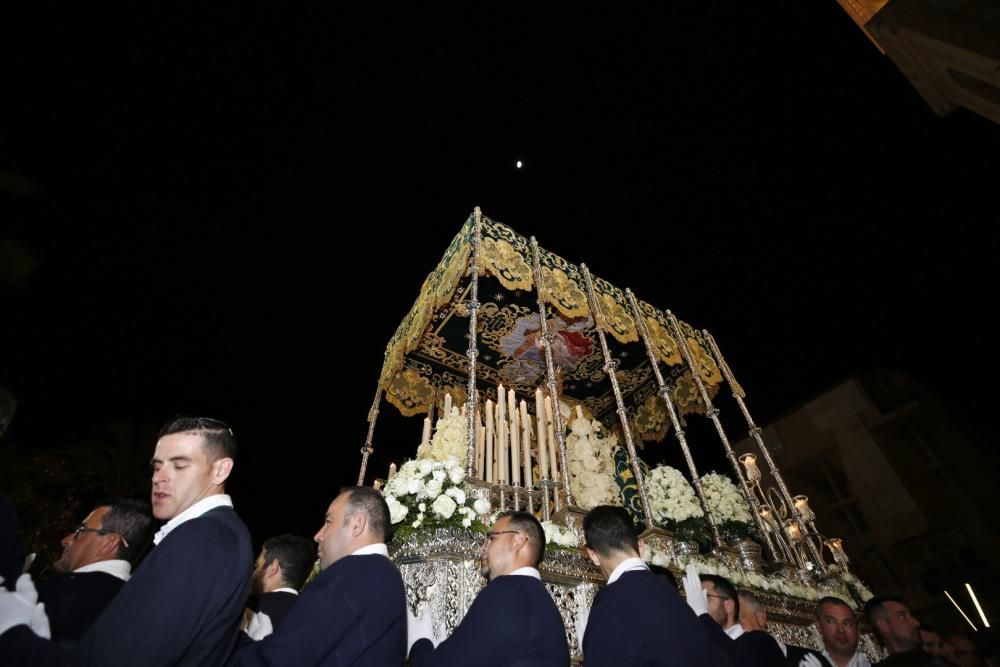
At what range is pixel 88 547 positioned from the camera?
2.14 meters

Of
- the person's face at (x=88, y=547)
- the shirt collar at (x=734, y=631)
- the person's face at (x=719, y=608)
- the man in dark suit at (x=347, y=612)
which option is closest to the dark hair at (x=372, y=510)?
the man in dark suit at (x=347, y=612)

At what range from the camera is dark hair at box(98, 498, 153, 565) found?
220 centimetres

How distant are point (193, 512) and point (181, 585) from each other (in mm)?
379

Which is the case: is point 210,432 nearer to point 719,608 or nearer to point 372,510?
point 372,510

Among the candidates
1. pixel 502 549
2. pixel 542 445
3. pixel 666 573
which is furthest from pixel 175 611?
pixel 542 445

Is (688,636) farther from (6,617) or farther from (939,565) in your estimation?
(939,565)

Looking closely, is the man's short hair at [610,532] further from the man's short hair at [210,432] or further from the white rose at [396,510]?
the man's short hair at [210,432]

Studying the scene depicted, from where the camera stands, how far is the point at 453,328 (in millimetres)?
7633

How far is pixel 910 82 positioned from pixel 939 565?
1481 centimetres

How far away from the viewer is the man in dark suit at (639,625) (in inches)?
86.1

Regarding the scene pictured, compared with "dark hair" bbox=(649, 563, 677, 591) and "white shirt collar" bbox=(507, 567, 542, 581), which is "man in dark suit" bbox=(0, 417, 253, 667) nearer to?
"white shirt collar" bbox=(507, 567, 542, 581)

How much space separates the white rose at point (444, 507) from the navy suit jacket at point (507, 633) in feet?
3.36

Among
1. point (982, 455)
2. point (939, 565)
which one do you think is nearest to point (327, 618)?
point (939, 565)

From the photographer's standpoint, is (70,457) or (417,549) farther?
(70,457)
